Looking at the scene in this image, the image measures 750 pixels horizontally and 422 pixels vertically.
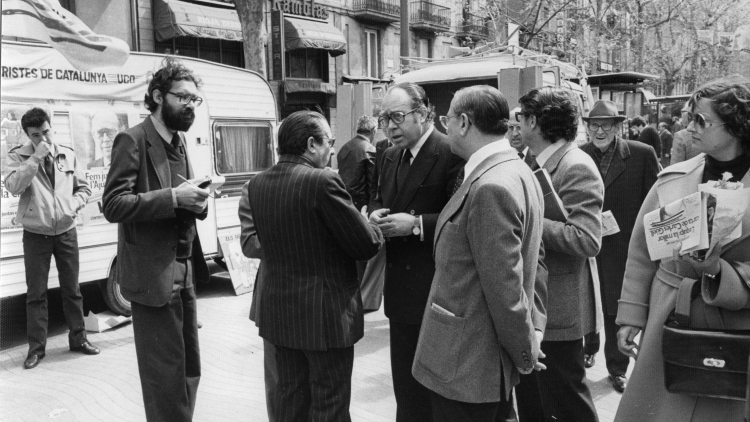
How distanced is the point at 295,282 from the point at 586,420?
1.64m

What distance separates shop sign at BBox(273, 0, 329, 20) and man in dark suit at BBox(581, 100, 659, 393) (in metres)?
18.8

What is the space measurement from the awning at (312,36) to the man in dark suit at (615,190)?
58.8 ft

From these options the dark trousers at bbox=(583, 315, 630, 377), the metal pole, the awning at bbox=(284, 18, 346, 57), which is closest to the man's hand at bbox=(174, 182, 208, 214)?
the dark trousers at bbox=(583, 315, 630, 377)

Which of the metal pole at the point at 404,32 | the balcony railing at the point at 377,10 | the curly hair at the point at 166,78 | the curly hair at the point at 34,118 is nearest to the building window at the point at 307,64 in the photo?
the balcony railing at the point at 377,10

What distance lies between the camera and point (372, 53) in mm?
27422

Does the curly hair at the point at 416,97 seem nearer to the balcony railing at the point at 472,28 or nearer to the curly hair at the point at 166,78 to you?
the curly hair at the point at 166,78

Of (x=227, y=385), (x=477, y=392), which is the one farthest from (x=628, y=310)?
(x=227, y=385)

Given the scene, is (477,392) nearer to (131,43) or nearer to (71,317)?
(71,317)

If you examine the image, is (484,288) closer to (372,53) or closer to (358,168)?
(358,168)

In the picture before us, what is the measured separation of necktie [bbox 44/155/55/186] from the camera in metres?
6.01

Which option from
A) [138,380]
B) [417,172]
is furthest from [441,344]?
[138,380]

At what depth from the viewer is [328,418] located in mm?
3041

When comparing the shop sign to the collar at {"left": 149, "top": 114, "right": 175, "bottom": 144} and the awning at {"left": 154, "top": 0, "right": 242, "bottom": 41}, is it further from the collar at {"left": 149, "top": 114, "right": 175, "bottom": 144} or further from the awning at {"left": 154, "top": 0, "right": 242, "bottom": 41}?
the collar at {"left": 149, "top": 114, "right": 175, "bottom": 144}

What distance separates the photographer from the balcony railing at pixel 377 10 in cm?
2588
